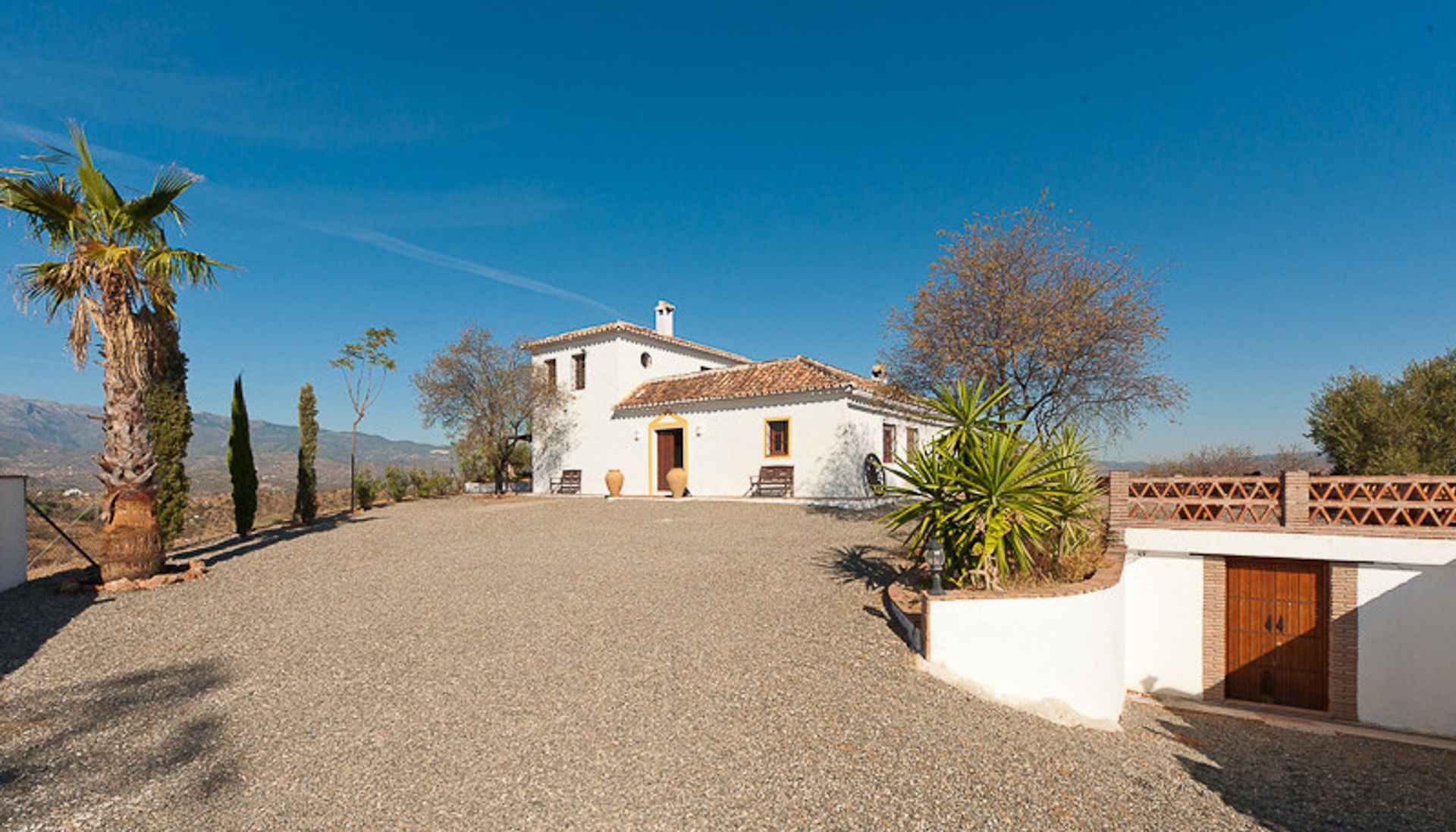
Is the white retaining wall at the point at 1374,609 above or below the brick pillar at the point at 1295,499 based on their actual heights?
below

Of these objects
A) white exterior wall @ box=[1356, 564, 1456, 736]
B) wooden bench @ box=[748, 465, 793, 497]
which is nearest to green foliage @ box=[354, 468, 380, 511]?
wooden bench @ box=[748, 465, 793, 497]

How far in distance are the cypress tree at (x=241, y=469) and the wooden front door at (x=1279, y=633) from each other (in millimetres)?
18283

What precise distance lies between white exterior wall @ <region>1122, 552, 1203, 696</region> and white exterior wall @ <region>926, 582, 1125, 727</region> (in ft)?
14.6

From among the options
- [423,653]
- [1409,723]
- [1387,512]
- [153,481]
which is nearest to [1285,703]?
[1409,723]

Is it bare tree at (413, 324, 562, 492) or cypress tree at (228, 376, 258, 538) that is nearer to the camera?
cypress tree at (228, 376, 258, 538)

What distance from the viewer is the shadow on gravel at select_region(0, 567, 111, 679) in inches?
230

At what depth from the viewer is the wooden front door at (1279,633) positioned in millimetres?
9109

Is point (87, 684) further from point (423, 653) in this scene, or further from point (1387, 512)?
point (1387, 512)

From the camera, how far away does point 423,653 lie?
5.87 m

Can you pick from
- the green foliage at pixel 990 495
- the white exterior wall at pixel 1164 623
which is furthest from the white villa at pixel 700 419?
the green foliage at pixel 990 495

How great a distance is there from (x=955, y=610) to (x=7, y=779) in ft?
22.5

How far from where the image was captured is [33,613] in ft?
23.1

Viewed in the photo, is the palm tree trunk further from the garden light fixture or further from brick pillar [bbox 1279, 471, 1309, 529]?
brick pillar [bbox 1279, 471, 1309, 529]

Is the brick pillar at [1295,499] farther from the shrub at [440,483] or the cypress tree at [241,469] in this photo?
the shrub at [440,483]
